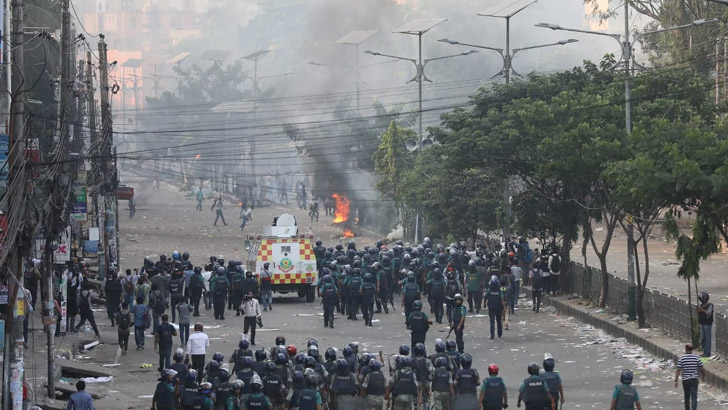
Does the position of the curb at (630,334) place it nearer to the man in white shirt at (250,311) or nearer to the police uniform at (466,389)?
the police uniform at (466,389)

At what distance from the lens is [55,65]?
49.8 metres

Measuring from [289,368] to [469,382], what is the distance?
269cm

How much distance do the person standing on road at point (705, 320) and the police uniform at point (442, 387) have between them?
20.3 feet

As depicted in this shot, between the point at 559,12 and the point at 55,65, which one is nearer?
the point at 55,65

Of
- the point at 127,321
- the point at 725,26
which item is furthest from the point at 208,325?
the point at 725,26

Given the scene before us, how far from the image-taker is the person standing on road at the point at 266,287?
1248 inches

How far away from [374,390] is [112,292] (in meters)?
12.9

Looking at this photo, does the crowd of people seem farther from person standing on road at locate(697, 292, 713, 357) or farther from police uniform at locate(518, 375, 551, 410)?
person standing on road at locate(697, 292, 713, 357)

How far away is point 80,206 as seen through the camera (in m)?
31.3

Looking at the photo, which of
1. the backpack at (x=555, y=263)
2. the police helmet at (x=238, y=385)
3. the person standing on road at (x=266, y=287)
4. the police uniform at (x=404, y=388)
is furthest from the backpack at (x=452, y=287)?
the police helmet at (x=238, y=385)

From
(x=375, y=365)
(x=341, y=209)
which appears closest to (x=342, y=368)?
(x=375, y=365)

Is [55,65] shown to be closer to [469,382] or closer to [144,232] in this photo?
[144,232]

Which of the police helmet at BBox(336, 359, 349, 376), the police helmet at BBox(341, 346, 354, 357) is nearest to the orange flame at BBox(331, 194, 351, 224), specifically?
the police helmet at BBox(341, 346, 354, 357)

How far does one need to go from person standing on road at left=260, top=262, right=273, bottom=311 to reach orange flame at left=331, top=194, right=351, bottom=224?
27.8 metres
